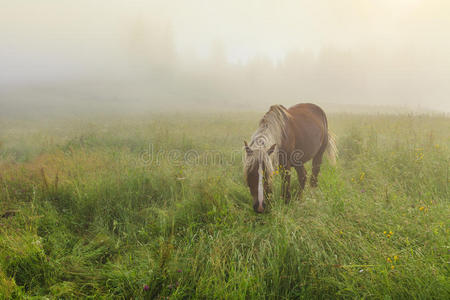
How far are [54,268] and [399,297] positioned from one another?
10.3ft

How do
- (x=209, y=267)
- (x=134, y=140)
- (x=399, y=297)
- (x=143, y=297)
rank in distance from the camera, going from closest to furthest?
1. (x=399, y=297)
2. (x=143, y=297)
3. (x=209, y=267)
4. (x=134, y=140)

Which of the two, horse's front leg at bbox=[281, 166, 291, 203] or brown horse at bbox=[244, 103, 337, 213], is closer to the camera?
brown horse at bbox=[244, 103, 337, 213]

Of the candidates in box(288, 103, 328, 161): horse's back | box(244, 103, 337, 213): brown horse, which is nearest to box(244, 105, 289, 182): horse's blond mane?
box(244, 103, 337, 213): brown horse

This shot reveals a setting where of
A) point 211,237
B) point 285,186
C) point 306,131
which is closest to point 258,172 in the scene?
point 285,186

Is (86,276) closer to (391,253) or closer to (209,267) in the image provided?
(209,267)

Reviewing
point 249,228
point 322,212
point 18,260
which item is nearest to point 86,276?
point 18,260

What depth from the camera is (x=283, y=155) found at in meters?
3.80

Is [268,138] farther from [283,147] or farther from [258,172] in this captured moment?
[258,172]

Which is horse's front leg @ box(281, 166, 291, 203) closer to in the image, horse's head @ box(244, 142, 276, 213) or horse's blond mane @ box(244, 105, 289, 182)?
horse's blond mane @ box(244, 105, 289, 182)

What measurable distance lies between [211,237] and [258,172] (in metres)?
1.07

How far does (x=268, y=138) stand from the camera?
346 cm

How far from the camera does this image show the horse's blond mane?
3025 millimetres

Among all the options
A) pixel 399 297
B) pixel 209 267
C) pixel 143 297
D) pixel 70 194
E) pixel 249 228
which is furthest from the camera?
pixel 70 194

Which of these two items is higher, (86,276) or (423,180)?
(423,180)
